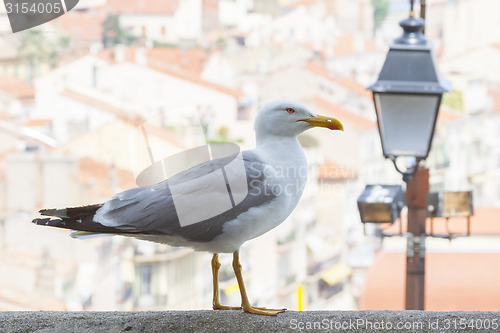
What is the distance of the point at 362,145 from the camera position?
23.6m

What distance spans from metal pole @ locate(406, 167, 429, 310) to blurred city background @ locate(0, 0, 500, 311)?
42.6 feet

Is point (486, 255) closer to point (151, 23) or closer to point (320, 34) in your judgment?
point (320, 34)

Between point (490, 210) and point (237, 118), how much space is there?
6.60m

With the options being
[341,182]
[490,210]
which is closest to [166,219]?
[490,210]

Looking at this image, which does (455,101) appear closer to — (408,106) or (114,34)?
(114,34)

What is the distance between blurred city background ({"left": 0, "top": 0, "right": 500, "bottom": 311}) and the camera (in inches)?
727

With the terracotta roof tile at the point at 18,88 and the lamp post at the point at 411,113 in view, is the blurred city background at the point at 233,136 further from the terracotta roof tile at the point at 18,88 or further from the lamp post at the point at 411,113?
the lamp post at the point at 411,113

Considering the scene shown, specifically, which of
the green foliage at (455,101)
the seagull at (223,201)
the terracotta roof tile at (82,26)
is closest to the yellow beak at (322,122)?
→ the seagull at (223,201)

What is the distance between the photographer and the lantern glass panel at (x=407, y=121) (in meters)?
1.88

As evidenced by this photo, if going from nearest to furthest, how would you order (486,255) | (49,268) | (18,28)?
(18,28)
(486,255)
(49,268)

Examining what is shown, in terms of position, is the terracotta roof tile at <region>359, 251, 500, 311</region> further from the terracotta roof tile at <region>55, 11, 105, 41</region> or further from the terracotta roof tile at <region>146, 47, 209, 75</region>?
the terracotta roof tile at <region>55, 11, 105, 41</region>

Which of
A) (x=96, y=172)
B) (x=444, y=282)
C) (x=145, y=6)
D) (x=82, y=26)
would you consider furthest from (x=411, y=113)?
(x=145, y=6)

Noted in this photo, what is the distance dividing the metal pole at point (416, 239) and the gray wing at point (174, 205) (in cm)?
72

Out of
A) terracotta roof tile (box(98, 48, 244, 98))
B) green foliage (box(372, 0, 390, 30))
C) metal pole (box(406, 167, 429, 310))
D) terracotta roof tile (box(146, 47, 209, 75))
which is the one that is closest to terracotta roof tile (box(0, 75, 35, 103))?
terracotta roof tile (box(98, 48, 244, 98))
